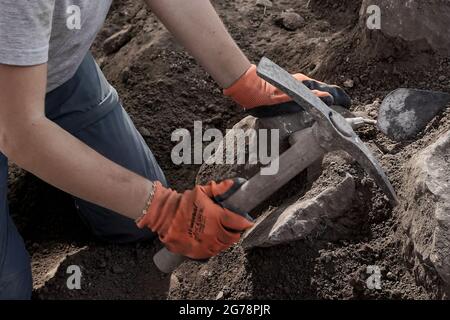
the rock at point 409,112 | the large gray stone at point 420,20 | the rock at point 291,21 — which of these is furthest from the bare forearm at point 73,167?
the rock at point 291,21

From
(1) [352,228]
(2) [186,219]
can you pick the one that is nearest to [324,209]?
(1) [352,228]

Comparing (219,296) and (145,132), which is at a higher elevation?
(145,132)

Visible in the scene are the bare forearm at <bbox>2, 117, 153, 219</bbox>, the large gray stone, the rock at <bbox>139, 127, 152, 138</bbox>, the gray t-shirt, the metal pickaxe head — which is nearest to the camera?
the gray t-shirt

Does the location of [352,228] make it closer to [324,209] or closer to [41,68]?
[324,209]

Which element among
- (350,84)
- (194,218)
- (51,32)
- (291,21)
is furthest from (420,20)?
(51,32)

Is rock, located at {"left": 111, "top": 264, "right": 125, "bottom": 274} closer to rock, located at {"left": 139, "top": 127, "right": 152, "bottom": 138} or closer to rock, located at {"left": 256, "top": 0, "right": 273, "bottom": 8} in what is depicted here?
rock, located at {"left": 139, "top": 127, "right": 152, "bottom": 138}

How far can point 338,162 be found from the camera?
7.33ft

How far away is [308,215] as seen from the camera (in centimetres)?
212

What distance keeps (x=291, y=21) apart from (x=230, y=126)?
1.89 ft

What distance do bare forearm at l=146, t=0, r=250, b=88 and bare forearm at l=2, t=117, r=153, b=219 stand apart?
57 cm

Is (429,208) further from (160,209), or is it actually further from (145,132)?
(145,132)

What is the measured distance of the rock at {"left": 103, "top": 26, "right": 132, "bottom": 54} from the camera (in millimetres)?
3102

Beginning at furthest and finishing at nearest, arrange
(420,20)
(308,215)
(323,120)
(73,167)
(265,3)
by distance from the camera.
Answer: (265,3) → (420,20) → (308,215) → (323,120) → (73,167)

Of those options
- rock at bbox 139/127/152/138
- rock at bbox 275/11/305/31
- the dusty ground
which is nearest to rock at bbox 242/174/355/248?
the dusty ground
